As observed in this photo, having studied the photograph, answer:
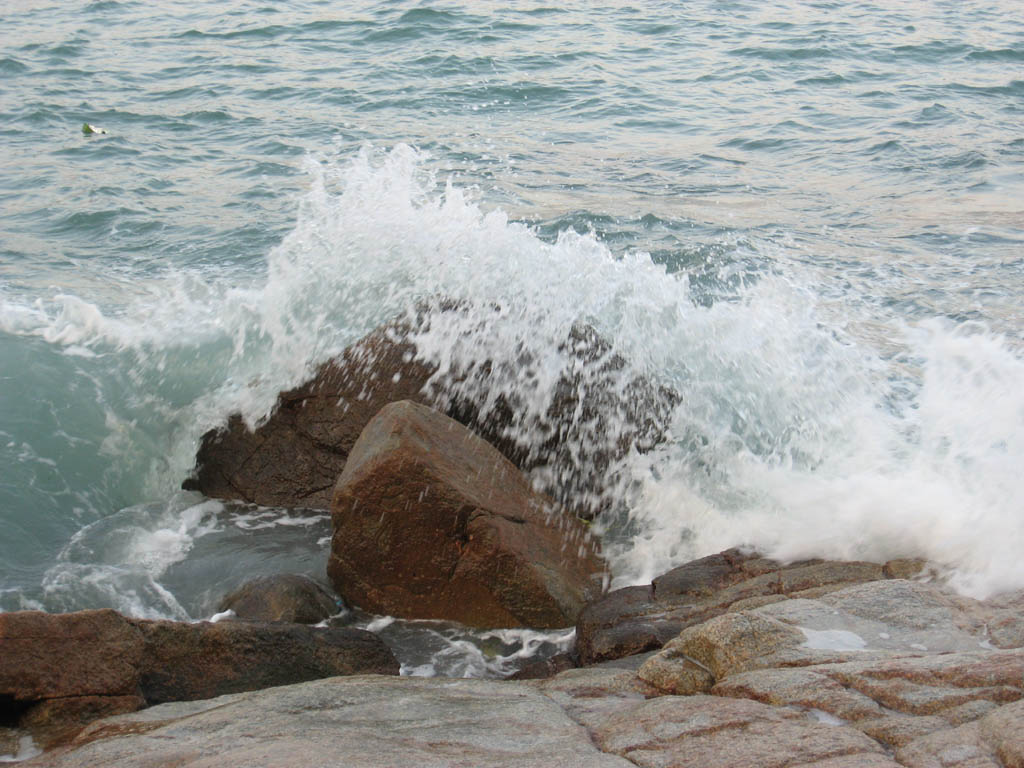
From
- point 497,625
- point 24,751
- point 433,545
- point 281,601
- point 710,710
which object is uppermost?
point 710,710

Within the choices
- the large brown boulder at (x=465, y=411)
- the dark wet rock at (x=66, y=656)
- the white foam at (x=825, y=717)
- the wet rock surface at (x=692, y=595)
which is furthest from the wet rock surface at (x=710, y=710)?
the large brown boulder at (x=465, y=411)

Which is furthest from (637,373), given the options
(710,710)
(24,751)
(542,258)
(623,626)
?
(24,751)

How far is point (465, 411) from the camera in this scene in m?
5.63

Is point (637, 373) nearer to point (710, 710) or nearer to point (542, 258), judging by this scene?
point (542, 258)

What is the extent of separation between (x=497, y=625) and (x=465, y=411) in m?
1.42

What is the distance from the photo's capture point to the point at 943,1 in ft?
58.9

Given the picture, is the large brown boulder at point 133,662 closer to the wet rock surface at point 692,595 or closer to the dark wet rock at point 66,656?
the dark wet rock at point 66,656

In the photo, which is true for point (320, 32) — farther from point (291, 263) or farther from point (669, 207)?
point (291, 263)

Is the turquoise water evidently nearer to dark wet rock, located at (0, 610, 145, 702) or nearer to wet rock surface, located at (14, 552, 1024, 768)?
wet rock surface, located at (14, 552, 1024, 768)

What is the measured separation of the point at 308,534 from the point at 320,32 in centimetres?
1247

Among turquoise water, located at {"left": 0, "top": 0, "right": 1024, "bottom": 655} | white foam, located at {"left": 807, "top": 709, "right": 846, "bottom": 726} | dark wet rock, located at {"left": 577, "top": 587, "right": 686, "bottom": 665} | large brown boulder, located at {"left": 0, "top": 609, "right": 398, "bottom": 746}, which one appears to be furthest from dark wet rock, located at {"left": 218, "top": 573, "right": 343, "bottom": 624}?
white foam, located at {"left": 807, "top": 709, "right": 846, "bottom": 726}

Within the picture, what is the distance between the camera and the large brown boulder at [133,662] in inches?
125

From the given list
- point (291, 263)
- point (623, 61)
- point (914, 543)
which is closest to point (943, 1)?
point (623, 61)

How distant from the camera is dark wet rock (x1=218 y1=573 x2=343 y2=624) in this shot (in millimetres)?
4418
